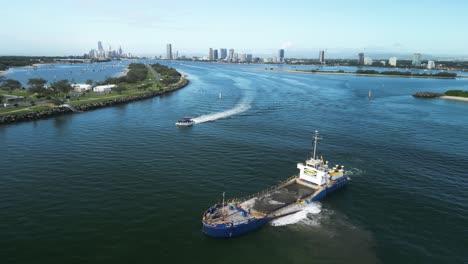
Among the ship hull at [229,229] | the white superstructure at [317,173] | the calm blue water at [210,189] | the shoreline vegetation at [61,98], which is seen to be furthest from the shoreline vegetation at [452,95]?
the ship hull at [229,229]

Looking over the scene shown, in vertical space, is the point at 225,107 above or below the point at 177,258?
above

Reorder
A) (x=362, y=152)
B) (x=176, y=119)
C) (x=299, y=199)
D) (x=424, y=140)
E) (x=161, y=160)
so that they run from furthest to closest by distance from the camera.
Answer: (x=176, y=119), (x=424, y=140), (x=362, y=152), (x=161, y=160), (x=299, y=199)

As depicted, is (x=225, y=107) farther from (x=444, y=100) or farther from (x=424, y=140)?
(x=444, y=100)

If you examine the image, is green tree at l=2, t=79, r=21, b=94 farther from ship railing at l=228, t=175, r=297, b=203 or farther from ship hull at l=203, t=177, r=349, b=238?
ship hull at l=203, t=177, r=349, b=238

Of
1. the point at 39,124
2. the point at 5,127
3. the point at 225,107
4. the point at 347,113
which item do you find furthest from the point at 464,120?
the point at 5,127

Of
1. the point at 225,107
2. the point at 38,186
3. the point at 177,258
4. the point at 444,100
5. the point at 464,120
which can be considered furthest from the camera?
the point at 444,100
